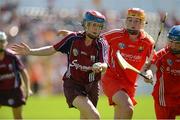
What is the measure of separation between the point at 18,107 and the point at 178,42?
14.3ft

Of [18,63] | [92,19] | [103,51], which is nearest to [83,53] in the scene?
[103,51]

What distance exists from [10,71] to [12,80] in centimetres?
20

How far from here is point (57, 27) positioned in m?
26.7

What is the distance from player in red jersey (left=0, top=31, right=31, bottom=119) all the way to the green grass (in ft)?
13.7

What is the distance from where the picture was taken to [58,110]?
2131 centimetres

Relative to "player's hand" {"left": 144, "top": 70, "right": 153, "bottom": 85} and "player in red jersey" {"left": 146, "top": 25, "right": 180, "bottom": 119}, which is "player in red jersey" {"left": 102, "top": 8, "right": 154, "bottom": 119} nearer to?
"player in red jersey" {"left": 146, "top": 25, "right": 180, "bottom": 119}

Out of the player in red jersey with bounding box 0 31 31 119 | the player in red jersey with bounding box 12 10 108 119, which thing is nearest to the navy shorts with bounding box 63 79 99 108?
the player in red jersey with bounding box 12 10 108 119

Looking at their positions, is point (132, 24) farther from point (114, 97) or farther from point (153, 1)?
point (153, 1)

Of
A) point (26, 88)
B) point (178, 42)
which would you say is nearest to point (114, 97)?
point (178, 42)

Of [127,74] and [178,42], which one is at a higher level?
[178,42]

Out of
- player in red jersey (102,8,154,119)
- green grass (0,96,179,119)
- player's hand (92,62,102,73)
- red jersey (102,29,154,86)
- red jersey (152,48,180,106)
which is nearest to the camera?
player's hand (92,62,102,73)

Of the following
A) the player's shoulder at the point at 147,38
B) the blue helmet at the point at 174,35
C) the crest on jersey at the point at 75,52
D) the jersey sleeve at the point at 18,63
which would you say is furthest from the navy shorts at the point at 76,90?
the jersey sleeve at the point at 18,63

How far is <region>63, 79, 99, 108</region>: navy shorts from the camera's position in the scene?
1098 cm

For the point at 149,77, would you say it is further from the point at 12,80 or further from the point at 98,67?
the point at 12,80
